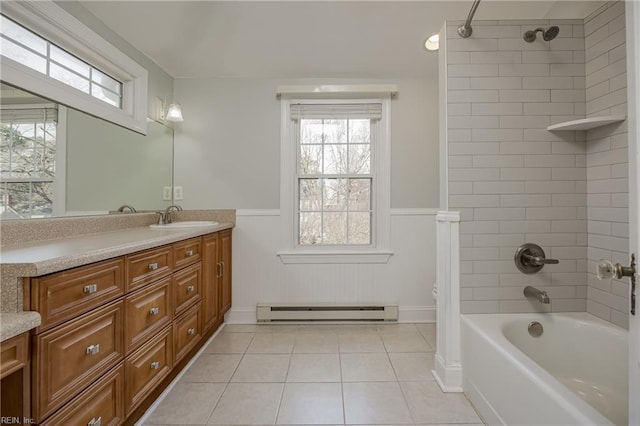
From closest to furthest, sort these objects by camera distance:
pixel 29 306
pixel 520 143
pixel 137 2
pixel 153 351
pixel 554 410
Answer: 1. pixel 29 306
2. pixel 554 410
3. pixel 153 351
4. pixel 520 143
5. pixel 137 2

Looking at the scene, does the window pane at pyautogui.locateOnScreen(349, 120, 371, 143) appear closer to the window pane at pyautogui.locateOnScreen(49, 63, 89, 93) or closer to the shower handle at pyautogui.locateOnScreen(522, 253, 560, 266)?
the shower handle at pyautogui.locateOnScreen(522, 253, 560, 266)

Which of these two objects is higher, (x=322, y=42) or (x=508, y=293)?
(x=322, y=42)

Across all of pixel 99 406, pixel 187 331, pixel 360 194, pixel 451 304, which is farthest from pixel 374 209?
pixel 99 406

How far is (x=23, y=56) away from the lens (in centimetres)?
146

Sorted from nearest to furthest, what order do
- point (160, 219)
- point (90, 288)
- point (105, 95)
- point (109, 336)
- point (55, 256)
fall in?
point (55, 256)
point (90, 288)
point (109, 336)
point (105, 95)
point (160, 219)

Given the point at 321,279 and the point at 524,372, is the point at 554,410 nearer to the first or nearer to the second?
the point at 524,372

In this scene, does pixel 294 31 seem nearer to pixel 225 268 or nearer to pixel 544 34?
pixel 544 34

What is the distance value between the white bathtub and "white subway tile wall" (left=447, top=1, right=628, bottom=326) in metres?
0.13

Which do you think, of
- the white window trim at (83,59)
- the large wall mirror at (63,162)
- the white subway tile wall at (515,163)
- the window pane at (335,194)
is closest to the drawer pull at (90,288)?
the large wall mirror at (63,162)

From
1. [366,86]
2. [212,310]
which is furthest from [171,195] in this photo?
[366,86]

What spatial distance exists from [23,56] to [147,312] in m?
1.43

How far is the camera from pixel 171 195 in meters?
2.67

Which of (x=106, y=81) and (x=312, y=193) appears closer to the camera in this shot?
(x=106, y=81)

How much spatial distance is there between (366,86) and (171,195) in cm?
202
